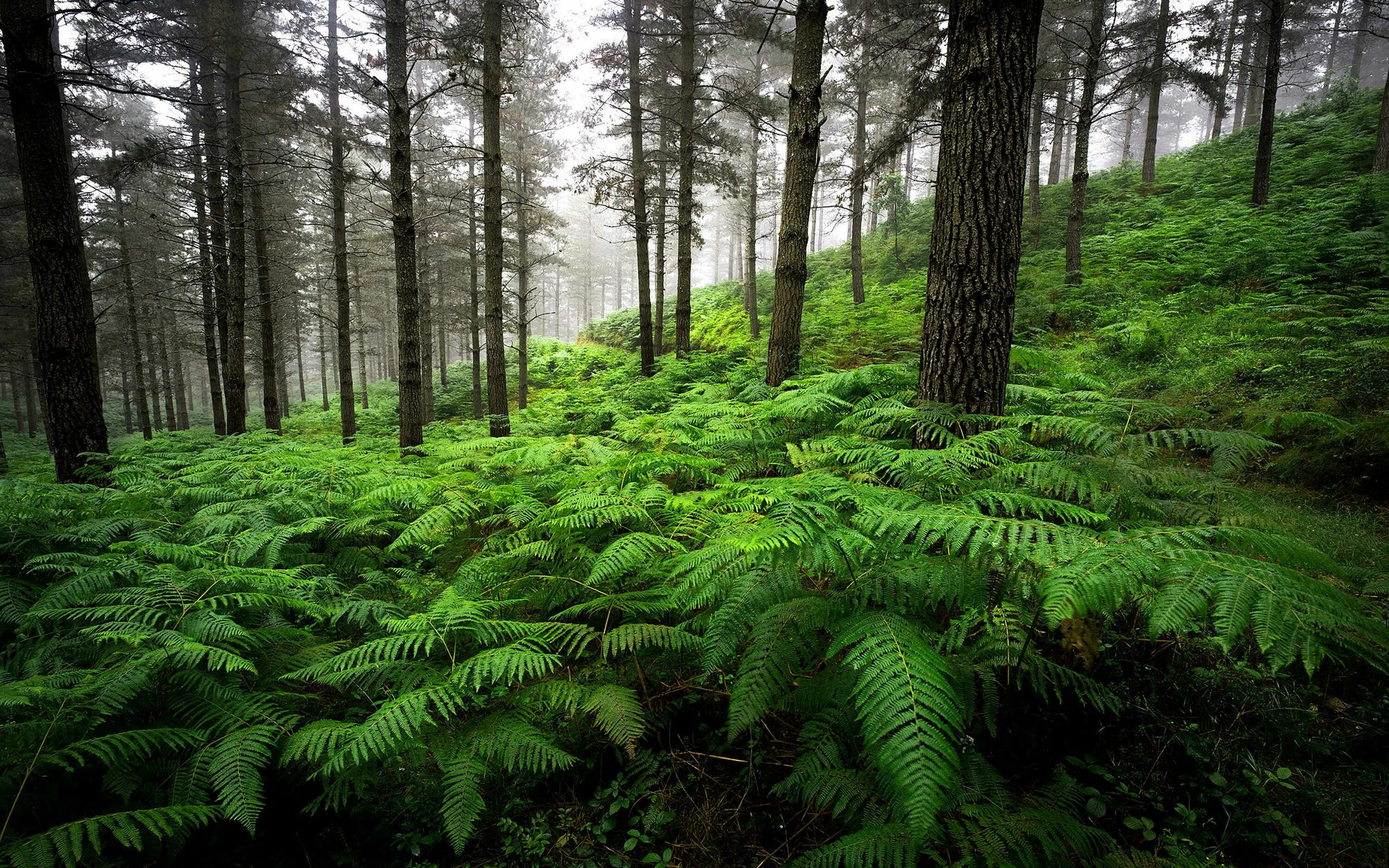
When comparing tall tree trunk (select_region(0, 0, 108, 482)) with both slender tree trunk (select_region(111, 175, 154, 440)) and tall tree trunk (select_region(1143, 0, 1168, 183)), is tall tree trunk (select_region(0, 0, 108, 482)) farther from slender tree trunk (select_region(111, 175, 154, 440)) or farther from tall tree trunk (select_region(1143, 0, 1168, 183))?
tall tree trunk (select_region(1143, 0, 1168, 183))

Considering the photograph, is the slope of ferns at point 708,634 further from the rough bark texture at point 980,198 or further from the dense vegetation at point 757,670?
the rough bark texture at point 980,198

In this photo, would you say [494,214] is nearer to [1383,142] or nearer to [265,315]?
[265,315]

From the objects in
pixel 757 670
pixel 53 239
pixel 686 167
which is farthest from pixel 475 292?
pixel 757 670

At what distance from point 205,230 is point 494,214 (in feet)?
27.1

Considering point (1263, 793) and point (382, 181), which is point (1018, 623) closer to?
point (1263, 793)

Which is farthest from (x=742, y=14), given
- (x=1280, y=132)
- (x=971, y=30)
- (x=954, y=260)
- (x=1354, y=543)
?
(x=1280, y=132)

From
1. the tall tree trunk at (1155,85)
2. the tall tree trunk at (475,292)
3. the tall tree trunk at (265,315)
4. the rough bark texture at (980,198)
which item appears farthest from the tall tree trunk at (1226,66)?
the tall tree trunk at (265,315)

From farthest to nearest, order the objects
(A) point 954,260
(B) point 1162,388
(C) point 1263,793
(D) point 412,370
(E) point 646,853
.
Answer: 1. (D) point 412,370
2. (B) point 1162,388
3. (A) point 954,260
4. (E) point 646,853
5. (C) point 1263,793

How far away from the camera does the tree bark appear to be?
27.7ft

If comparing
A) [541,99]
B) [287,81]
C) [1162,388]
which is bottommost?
[1162,388]

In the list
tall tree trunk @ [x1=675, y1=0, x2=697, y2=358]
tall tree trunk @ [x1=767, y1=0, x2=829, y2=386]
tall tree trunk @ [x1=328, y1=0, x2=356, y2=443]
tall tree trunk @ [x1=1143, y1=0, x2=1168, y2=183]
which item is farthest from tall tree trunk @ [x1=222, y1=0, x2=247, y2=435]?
tall tree trunk @ [x1=1143, y1=0, x2=1168, y2=183]

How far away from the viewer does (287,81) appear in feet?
41.9

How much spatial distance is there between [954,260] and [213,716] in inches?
187

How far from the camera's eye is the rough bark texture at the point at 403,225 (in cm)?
718
